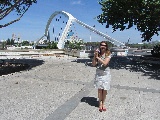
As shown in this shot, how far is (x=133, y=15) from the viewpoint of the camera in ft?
61.7

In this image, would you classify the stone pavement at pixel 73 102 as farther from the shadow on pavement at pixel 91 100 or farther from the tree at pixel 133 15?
the tree at pixel 133 15

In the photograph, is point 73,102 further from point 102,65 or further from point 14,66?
point 14,66

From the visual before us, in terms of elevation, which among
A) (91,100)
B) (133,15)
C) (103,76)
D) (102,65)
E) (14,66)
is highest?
(133,15)

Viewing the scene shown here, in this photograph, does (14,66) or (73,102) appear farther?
(14,66)

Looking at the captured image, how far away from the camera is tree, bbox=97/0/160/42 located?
17356 millimetres

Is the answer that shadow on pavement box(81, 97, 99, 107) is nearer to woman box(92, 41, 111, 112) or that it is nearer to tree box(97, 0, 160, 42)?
woman box(92, 41, 111, 112)

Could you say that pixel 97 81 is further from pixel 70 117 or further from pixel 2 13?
pixel 2 13

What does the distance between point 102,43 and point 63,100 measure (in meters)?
2.55

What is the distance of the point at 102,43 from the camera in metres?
6.27

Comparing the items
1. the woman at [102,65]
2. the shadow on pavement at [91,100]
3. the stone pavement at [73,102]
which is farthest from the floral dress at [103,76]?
the shadow on pavement at [91,100]

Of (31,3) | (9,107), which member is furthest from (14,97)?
(31,3)

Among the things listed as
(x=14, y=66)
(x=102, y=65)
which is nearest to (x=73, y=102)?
(x=102, y=65)

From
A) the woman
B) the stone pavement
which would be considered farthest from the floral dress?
the stone pavement

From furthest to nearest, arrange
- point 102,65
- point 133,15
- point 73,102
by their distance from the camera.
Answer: point 133,15
point 73,102
point 102,65
